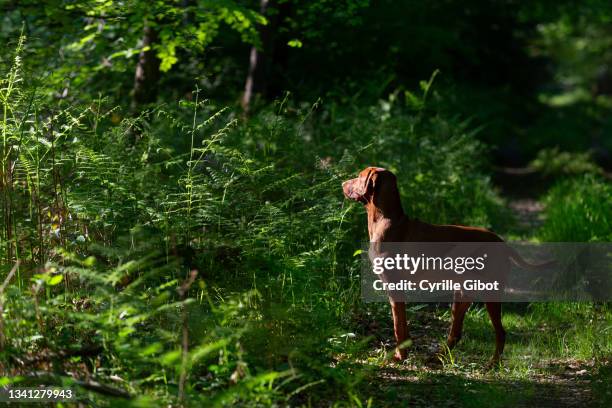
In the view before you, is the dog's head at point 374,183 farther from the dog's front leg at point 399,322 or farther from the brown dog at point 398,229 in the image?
the dog's front leg at point 399,322

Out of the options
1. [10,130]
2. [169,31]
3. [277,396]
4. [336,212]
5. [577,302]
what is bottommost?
[577,302]

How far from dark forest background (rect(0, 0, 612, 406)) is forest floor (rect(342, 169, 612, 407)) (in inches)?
1.0

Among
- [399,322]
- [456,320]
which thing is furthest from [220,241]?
[456,320]

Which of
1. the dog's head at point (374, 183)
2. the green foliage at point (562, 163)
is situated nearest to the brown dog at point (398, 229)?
the dog's head at point (374, 183)

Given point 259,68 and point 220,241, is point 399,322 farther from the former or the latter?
point 259,68

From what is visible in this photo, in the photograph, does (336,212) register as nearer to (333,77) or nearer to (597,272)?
(597,272)

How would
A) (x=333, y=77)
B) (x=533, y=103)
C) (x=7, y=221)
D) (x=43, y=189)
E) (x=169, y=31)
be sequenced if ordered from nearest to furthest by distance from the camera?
(x=7, y=221) → (x=43, y=189) → (x=169, y=31) → (x=333, y=77) → (x=533, y=103)

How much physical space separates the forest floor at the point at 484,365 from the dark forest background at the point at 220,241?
26 millimetres

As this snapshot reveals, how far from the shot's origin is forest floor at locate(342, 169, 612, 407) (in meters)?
5.12

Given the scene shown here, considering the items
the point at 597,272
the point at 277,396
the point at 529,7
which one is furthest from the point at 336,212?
the point at 529,7

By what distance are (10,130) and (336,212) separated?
280 centimetres

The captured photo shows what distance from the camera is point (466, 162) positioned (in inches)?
491

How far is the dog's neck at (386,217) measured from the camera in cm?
594

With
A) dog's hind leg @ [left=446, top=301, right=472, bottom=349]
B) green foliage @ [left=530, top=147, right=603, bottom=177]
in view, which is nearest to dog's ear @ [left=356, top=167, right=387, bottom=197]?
dog's hind leg @ [left=446, top=301, right=472, bottom=349]
